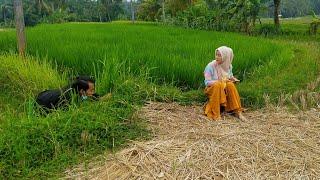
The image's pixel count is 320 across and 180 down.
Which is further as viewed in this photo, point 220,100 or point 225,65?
point 225,65

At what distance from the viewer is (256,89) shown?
488cm

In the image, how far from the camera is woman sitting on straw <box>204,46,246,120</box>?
164 inches

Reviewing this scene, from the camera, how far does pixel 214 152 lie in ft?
10.4

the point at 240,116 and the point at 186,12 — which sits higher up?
the point at 186,12

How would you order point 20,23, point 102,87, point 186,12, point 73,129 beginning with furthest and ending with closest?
point 186,12 → point 20,23 → point 102,87 → point 73,129

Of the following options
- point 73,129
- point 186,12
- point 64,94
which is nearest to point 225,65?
point 64,94

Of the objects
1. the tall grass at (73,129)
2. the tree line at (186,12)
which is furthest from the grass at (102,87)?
the tree line at (186,12)

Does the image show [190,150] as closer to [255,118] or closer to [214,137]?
[214,137]

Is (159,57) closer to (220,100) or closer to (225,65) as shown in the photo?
(225,65)

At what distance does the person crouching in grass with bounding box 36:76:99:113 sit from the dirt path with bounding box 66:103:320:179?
1.87ft

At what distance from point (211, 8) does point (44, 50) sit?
41.3 ft

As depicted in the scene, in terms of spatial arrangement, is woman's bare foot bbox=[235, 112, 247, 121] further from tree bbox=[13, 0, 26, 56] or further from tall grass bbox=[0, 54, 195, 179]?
tree bbox=[13, 0, 26, 56]

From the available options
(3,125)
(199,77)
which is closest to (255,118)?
(199,77)

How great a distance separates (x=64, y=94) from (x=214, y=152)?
153 cm
